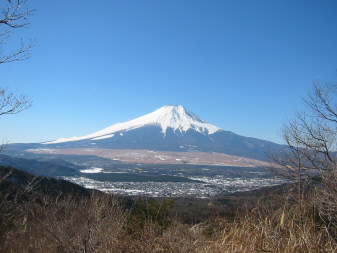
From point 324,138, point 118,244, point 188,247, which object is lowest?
point 118,244

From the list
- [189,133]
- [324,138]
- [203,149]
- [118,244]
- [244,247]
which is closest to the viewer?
[244,247]

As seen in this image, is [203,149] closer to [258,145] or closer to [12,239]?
[258,145]

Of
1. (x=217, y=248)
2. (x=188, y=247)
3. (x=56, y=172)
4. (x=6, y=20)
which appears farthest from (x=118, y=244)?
(x=56, y=172)

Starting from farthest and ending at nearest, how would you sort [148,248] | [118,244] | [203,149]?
1. [203,149]
2. [118,244]
3. [148,248]

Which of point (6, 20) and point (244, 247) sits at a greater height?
point (6, 20)

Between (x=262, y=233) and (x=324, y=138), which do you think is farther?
(x=324, y=138)

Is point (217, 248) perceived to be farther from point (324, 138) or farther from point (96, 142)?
point (96, 142)

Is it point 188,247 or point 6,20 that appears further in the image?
point 6,20

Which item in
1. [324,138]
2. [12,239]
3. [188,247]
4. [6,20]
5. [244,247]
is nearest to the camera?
[244,247]

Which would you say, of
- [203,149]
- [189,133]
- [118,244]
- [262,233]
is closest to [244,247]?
[262,233]
